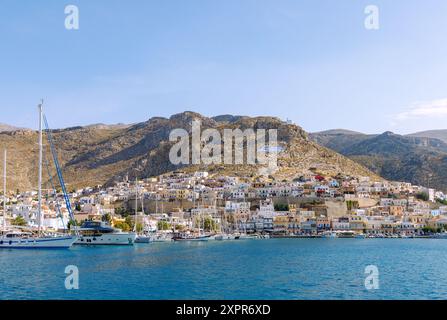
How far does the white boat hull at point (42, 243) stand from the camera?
1255 inches

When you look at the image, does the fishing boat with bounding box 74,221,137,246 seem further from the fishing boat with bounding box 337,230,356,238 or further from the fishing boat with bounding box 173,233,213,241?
the fishing boat with bounding box 337,230,356,238

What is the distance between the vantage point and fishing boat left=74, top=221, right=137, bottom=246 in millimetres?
41094

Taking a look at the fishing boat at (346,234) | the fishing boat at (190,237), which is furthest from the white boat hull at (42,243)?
the fishing boat at (346,234)

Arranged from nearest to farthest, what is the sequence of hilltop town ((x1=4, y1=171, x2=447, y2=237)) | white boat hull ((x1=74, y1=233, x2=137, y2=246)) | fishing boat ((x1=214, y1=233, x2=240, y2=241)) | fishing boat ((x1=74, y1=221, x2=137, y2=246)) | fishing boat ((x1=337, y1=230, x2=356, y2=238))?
white boat hull ((x1=74, y1=233, x2=137, y2=246))
fishing boat ((x1=74, y1=221, x2=137, y2=246))
fishing boat ((x1=214, y1=233, x2=240, y2=241))
fishing boat ((x1=337, y1=230, x2=356, y2=238))
hilltop town ((x1=4, y1=171, x2=447, y2=237))

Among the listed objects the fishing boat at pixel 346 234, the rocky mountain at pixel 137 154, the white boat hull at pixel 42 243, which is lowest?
the fishing boat at pixel 346 234

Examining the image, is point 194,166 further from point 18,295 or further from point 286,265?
point 18,295

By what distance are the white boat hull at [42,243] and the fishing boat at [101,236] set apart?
27.1 ft

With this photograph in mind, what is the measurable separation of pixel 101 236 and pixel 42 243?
9.57 meters

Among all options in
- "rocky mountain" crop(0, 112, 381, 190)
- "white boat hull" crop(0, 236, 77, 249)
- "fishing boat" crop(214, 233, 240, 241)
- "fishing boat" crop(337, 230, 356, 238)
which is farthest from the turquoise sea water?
"rocky mountain" crop(0, 112, 381, 190)

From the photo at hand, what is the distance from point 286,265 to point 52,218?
112 ft

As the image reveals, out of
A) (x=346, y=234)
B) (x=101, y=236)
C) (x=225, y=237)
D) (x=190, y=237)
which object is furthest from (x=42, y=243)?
(x=346, y=234)

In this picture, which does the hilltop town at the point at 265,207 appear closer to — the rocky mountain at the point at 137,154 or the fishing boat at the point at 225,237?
the fishing boat at the point at 225,237

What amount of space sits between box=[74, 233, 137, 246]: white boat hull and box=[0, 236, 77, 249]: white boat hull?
795 cm
